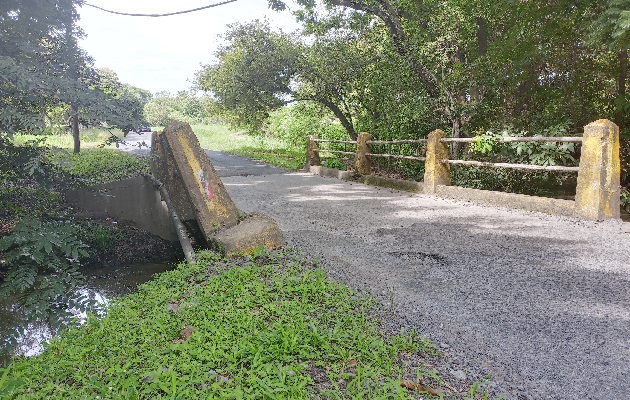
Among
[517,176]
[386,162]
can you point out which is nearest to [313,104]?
[386,162]

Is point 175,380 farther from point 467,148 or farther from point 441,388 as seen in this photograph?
point 467,148

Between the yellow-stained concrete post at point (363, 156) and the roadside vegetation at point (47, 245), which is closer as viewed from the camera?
the roadside vegetation at point (47, 245)

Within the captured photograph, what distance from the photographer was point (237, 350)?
288 cm

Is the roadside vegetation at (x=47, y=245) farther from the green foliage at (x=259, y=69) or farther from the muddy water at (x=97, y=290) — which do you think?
the green foliage at (x=259, y=69)

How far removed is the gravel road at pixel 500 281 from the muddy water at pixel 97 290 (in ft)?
8.49

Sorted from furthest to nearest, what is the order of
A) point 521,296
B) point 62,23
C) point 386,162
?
point 386,162 → point 62,23 → point 521,296

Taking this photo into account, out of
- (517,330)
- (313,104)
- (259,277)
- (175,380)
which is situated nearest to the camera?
(175,380)

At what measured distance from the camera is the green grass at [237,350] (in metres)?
2.53

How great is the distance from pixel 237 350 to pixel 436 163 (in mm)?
6894

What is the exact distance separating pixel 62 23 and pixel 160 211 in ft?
18.2

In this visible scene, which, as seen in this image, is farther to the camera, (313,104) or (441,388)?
(313,104)

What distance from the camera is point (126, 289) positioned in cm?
703

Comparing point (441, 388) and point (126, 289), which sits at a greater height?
point (441, 388)

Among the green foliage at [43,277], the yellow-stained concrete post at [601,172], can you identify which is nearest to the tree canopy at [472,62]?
the yellow-stained concrete post at [601,172]
